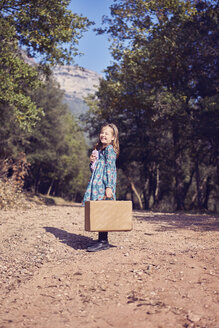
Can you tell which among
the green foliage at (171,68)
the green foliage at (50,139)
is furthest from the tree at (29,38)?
the green foliage at (50,139)

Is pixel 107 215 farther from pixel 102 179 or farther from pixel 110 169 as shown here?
pixel 110 169

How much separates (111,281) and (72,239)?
241 centimetres

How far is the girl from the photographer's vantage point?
17.8ft

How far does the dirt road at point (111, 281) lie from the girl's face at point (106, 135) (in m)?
1.84

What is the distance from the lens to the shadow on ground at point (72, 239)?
19.2 feet

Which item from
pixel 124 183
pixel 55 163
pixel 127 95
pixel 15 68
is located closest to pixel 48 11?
pixel 15 68

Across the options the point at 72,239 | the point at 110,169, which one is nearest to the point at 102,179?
the point at 110,169

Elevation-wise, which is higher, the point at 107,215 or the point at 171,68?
the point at 171,68

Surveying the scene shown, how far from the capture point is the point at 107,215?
16.6 feet

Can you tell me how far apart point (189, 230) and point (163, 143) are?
16.5 meters

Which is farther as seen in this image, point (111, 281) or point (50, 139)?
point (50, 139)

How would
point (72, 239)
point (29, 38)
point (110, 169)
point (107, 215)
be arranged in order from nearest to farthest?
point (107, 215) → point (110, 169) → point (72, 239) → point (29, 38)

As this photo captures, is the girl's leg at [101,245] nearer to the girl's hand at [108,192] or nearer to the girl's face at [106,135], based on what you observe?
the girl's hand at [108,192]

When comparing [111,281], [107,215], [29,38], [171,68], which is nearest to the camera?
[111,281]
